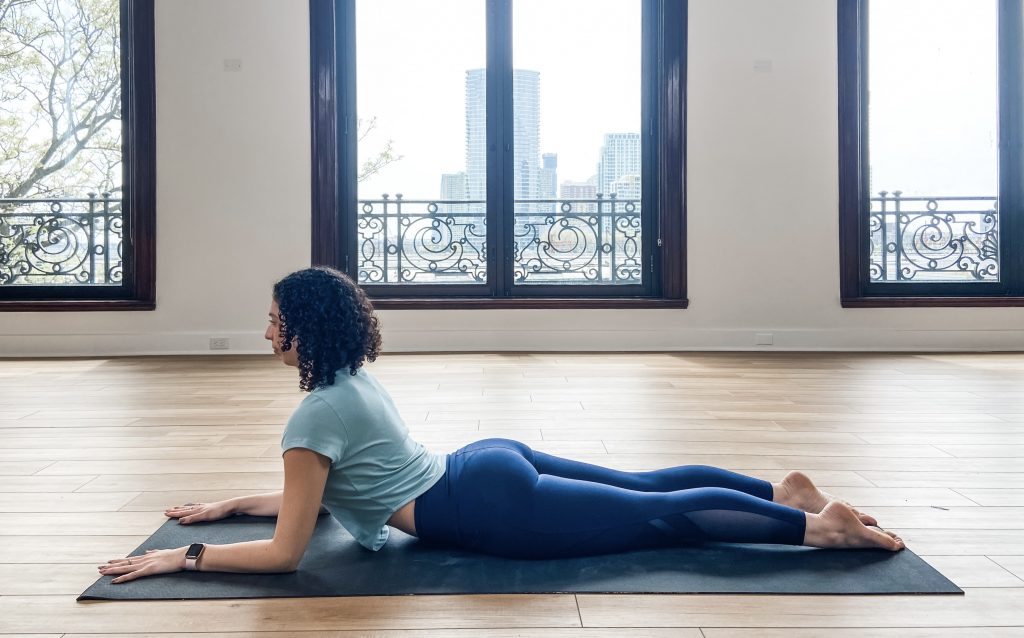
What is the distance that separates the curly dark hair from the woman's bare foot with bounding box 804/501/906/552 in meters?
1.05

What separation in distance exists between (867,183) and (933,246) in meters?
0.69

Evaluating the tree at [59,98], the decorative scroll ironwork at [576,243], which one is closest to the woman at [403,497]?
the decorative scroll ironwork at [576,243]

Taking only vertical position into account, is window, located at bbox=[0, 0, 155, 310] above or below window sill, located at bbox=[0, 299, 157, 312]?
above

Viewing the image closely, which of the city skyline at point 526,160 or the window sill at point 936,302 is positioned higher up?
the city skyline at point 526,160

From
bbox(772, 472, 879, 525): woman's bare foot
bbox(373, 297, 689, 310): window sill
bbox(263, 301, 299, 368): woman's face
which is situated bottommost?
bbox(772, 472, 879, 525): woman's bare foot

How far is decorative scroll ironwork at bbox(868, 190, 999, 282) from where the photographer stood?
6043 mm

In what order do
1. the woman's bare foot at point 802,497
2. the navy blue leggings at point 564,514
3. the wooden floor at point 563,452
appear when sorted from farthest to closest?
the woman's bare foot at point 802,497 < the navy blue leggings at point 564,514 < the wooden floor at point 563,452

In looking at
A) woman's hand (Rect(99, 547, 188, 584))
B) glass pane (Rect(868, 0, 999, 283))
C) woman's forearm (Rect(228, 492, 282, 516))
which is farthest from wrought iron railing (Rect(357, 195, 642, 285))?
woman's hand (Rect(99, 547, 188, 584))

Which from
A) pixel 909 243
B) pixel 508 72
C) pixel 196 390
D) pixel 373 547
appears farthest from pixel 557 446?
pixel 909 243

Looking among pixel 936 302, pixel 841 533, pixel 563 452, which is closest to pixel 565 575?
pixel 841 533

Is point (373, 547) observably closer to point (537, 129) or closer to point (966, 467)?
point (966, 467)

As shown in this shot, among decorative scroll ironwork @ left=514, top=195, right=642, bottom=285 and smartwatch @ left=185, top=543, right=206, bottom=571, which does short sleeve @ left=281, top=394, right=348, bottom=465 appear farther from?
decorative scroll ironwork @ left=514, top=195, right=642, bottom=285

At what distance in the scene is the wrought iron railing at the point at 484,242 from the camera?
609 cm

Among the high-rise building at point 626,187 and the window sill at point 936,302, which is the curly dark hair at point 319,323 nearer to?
the high-rise building at point 626,187
